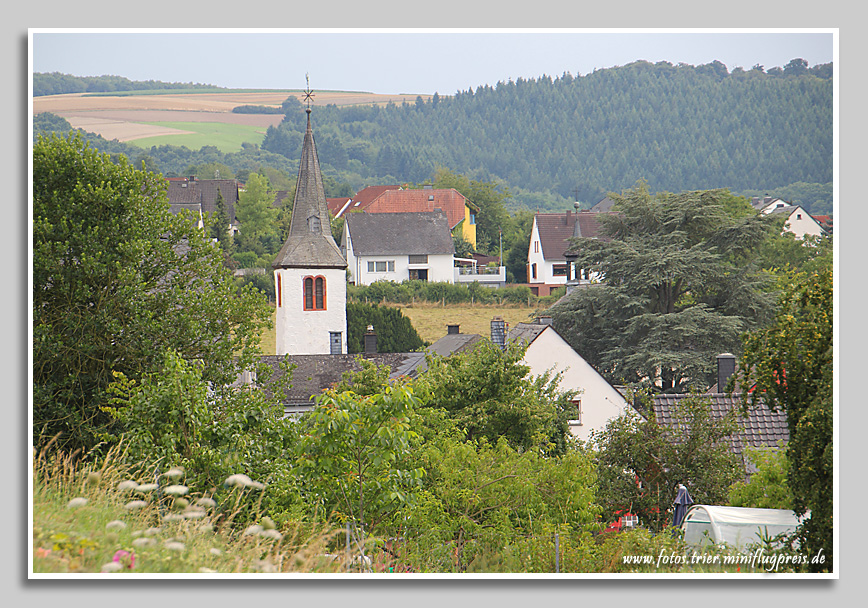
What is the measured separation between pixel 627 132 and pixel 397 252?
115 feet

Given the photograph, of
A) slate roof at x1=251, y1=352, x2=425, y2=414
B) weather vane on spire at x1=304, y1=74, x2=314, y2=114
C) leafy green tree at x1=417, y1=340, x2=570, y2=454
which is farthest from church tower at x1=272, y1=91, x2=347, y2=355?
weather vane on spire at x1=304, y1=74, x2=314, y2=114

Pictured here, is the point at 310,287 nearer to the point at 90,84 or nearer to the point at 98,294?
the point at 98,294

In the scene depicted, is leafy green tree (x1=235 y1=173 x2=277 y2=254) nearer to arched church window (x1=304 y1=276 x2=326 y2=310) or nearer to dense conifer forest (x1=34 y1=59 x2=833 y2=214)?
dense conifer forest (x1=34 y1=59 x2=833 y2=214)

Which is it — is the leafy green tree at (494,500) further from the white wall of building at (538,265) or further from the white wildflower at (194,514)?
the white wall of building at (538,265)

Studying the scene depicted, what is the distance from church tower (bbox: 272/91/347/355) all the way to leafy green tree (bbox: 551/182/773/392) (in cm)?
963

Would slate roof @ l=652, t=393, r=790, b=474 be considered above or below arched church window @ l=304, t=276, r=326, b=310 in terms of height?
below

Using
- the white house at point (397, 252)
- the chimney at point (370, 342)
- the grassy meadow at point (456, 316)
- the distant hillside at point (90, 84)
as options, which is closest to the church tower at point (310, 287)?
the chimney at point (370, 342)

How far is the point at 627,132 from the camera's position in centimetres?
2258

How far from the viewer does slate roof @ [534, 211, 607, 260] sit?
5628cm

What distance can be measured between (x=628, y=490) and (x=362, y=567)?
28.8 feet

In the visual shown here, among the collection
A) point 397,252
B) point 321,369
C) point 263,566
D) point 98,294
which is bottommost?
point 321,369

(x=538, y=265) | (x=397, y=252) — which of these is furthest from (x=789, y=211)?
(x=397, y=252)

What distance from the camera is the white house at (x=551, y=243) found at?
5581cm

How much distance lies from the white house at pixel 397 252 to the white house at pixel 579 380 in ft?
107
